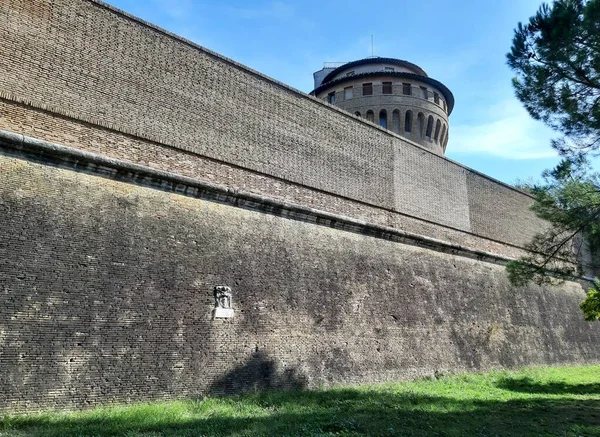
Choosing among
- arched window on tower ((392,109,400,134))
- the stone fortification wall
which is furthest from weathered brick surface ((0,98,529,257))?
arched window on tower ((392,109,400,134))

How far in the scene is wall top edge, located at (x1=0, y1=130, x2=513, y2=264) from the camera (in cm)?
690

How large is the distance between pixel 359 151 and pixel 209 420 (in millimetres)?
8111

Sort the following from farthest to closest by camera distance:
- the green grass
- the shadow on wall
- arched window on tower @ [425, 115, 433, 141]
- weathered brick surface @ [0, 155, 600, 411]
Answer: arched window on tower @ [425, 115, 433, 141]
the shadow on wall
weathered brick surface @ [0, 155, 600, 411]
the green grass

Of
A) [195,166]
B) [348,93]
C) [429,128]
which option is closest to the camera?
[195,166]

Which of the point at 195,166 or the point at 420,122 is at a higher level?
the point at 420,122

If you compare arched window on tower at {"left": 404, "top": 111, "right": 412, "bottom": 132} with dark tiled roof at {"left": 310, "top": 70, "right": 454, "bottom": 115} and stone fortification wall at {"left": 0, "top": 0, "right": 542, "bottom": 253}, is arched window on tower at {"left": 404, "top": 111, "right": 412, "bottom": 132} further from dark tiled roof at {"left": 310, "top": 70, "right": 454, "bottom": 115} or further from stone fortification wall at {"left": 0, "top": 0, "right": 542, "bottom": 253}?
stone fortification wall at {"left": 0, "top": 0, "right": 542, "bottom": 253}

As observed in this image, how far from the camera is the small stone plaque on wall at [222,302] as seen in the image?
7.90 m

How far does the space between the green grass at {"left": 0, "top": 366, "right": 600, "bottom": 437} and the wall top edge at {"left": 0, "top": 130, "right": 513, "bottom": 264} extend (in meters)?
3.48

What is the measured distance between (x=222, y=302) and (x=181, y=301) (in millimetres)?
741

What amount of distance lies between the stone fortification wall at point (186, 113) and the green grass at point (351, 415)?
3.96 meters

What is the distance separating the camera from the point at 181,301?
7.52 m

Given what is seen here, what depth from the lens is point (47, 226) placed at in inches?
262

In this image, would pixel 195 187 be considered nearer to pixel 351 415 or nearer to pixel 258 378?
pixel 258 378

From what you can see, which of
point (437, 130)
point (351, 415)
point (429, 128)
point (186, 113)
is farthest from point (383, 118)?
point (351, 415)
